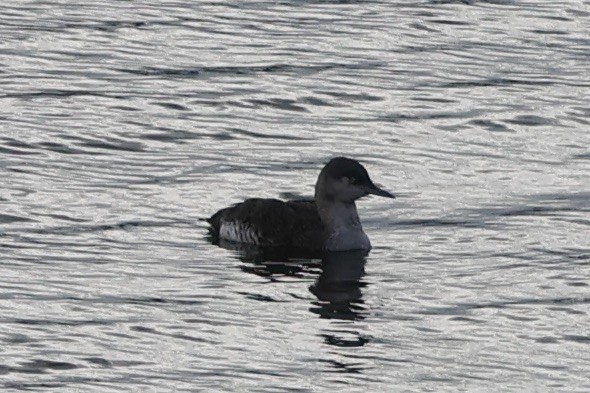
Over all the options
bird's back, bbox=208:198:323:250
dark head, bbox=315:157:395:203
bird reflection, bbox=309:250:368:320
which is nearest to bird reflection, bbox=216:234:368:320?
bird reflection, bbox=309:250:368:320

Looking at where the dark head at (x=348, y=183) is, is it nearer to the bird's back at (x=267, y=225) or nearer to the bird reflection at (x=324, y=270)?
the bird's back at (x=267, y=225)

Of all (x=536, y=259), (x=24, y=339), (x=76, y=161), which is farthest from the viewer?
(x=76, y=161)

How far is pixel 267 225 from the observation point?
74.3 feet

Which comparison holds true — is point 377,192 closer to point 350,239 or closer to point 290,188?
point 350,239

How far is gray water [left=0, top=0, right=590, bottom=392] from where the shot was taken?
1797 centimetres

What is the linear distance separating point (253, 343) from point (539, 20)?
16.3 meters

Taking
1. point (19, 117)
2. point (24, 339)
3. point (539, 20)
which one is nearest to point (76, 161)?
point (19, 117)

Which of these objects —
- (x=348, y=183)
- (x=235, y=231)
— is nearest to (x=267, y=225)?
(x=235, y=231)

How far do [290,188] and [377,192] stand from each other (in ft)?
7.04

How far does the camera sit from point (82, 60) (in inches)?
1198

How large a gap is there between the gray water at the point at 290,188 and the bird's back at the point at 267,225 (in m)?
0.33

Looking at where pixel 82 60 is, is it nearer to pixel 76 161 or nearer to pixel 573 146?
pixel 76 161

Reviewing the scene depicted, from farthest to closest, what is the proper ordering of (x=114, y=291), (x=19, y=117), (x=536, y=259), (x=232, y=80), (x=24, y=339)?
1. (x=232, y=80)
2. (x=19, y=117)
3. (x=536, y=259)
4. (x=114, y=291)
5. (x=24, y=339)

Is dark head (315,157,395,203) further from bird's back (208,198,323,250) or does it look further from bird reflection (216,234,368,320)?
bird reflection (216,234,368,320)
